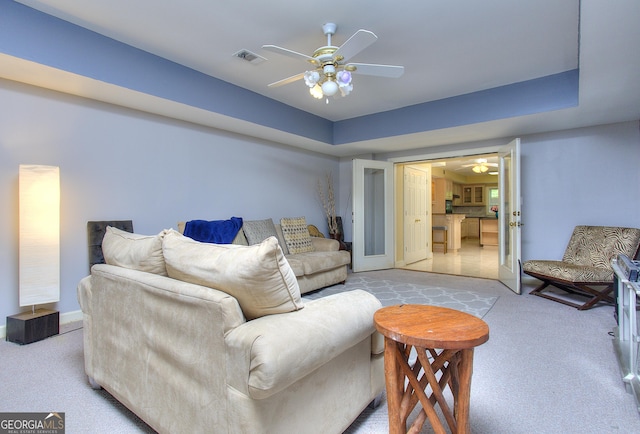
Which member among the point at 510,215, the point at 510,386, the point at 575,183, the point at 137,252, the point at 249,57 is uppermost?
the point at 249,57

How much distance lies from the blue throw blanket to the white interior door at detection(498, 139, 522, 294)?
3.75m

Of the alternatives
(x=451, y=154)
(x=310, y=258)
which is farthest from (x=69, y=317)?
(x=451, y=154)

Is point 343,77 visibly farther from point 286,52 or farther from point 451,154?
point 451,154

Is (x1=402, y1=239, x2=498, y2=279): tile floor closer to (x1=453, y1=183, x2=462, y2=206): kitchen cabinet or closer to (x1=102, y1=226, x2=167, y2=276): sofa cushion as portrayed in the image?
(x1=453, y1=183, x2=462, y2=206): kitchen cabinet

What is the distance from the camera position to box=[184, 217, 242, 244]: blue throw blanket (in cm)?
380

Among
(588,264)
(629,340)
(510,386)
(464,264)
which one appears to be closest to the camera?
(510,386)

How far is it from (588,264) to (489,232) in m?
5.28

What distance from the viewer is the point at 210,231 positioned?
3867mm

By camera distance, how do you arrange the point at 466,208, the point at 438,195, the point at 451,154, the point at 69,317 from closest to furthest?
the point at 69,317
the point at 451,154
the point at 438,195
the point at 466,208

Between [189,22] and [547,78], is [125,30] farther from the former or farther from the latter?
[547,78]

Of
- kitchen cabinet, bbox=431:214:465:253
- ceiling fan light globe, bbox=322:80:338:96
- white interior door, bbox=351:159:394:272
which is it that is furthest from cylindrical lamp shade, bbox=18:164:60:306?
kitchen cabinet, bbox=431:214:465:253

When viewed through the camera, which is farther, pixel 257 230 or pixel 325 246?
pixel 325 246

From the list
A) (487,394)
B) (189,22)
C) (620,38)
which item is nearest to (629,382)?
(487,394)

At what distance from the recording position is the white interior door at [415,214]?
6672 millimetres
